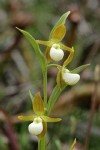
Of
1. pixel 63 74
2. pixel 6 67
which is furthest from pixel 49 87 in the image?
pixel 63 74

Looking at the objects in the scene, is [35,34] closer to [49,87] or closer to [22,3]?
[22,3]

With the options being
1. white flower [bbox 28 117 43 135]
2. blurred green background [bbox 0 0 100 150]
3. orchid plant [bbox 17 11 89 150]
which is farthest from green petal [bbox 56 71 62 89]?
blurred green background [bbox 0 0 100 150]

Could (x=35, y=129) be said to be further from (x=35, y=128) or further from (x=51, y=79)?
(x=51, y=79)

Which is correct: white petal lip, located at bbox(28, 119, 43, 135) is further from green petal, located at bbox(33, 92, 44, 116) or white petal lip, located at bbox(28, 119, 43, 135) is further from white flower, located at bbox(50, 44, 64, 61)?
white flower, located at bbox(50, 44, 64, 61)

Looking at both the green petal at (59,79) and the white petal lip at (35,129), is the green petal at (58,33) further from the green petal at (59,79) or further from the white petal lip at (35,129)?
the white petal lip at (35,129)

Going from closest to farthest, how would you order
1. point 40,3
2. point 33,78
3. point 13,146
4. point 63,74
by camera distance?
point 63,74 < point 13,146 < point 33,78 < point 40,3

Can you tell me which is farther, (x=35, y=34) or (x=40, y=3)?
(x=40, y=3)
